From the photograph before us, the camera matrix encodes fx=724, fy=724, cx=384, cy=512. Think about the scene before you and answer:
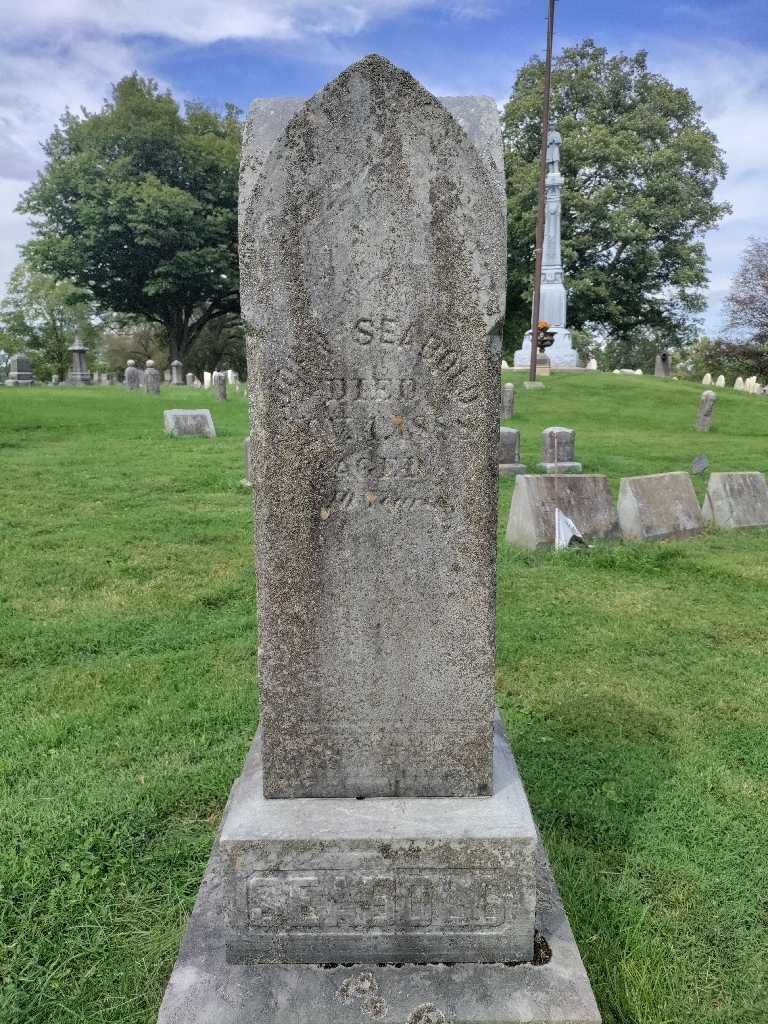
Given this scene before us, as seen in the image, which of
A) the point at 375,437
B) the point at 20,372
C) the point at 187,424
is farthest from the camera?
the point at 20,372

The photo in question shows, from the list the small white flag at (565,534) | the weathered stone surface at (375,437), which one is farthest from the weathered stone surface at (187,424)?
the weathered stone surface at (375,437)

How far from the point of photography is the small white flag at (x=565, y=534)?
6.92m

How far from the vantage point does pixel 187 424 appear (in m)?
14.7

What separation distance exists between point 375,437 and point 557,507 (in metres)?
5.41

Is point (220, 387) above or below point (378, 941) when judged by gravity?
above

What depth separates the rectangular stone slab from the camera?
2053mm

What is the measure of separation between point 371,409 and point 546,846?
192 centimetres

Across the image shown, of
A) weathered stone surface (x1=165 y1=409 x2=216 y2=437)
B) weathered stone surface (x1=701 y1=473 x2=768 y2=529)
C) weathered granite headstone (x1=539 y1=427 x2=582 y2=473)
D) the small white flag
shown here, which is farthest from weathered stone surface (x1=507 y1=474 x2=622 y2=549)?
weathered stone surface (x1=165 y1=409 x2=216 y2=437)

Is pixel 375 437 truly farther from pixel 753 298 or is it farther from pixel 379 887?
pixel 753 298

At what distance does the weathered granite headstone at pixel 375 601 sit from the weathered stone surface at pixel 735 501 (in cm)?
681

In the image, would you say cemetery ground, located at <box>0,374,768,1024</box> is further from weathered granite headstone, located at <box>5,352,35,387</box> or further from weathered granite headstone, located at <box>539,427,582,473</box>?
weathered granite headstone, located at <box>5,352,35,387</box>

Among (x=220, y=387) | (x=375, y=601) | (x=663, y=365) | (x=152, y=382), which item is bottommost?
(x=375, y=601)

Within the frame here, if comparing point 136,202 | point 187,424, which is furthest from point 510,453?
point 136,202

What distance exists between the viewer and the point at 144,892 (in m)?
2.60
